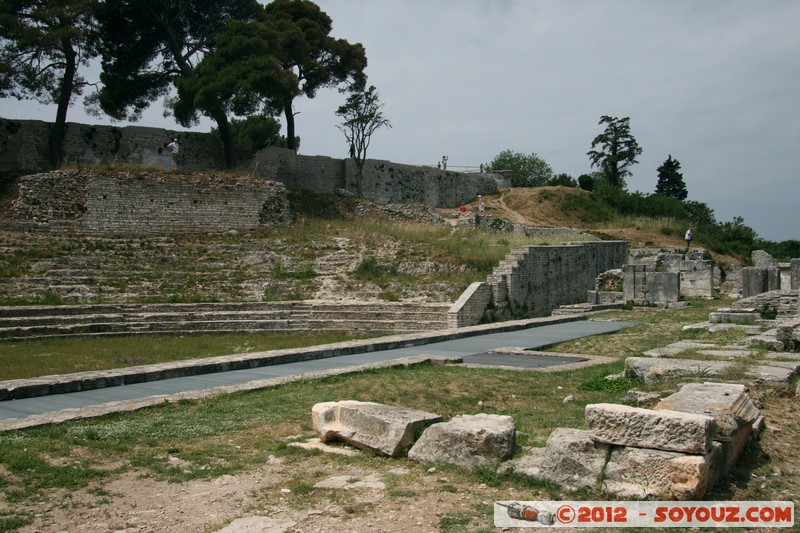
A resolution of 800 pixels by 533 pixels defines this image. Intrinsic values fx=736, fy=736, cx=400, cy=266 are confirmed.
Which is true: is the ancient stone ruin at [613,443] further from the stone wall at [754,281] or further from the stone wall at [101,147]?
the stone wall at [101,147]

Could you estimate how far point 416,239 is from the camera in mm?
24328

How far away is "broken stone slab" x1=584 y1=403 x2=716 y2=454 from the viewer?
453cm

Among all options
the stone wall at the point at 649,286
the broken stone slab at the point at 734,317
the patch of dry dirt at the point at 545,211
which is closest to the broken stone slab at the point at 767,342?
the broken stone slab at the point at 734,317

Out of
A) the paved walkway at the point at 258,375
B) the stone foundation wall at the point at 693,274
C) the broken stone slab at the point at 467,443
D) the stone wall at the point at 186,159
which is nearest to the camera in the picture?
the broken stone slab at the point at 467,443

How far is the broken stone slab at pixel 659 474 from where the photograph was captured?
4.39 m

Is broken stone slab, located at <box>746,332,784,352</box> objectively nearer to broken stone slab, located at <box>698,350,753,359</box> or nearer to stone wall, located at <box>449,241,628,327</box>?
→ broken stone slab, located at <box>698,350,753,359</box>

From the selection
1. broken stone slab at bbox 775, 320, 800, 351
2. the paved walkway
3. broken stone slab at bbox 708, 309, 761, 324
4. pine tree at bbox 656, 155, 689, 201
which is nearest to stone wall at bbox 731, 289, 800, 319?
broken stone slab at bbox 708, 309, 761, 324

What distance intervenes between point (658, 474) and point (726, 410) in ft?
3.44

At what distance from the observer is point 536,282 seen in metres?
21.0

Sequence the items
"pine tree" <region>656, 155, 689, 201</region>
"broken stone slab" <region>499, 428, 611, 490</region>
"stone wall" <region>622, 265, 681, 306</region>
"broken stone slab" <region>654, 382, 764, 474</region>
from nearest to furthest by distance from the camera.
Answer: "broken stone slab" <region>499, 428, 611, 490</region> → "broken stone slab" <region>654, 382, 764, 474</region> → "stone wall" <region>622, 265, 681, 306</region> → "pine tree" <region>656, 155, 689, 201</region>

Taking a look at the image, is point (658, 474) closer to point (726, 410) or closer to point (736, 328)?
point (726, 410)

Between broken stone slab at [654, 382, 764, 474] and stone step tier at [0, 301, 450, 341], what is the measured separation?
38.3 feet

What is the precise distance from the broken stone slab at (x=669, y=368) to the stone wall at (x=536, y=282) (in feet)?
29.2

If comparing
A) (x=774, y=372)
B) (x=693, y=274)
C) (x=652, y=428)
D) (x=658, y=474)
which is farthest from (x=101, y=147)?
(x=658, y=474)
